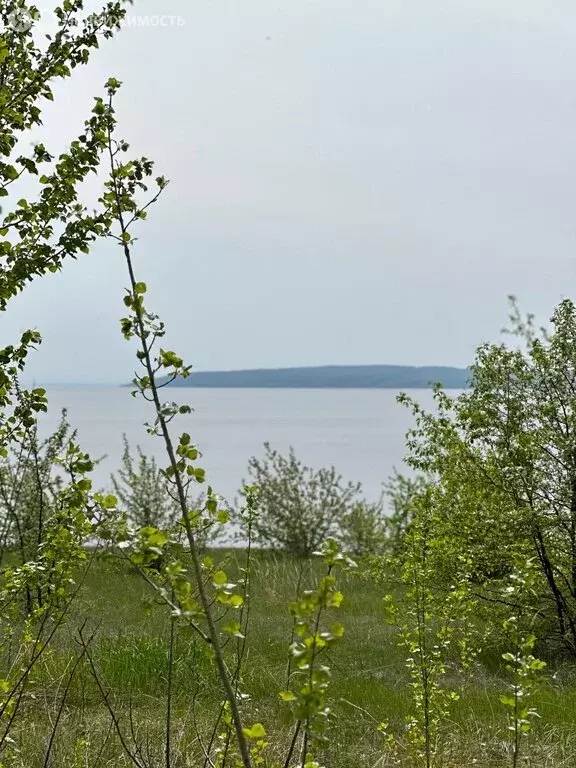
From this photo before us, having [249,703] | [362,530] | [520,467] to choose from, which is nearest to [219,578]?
[249,703]

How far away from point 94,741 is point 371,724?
1687mm

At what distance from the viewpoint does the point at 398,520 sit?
43.6 feet

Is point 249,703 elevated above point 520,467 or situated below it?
below

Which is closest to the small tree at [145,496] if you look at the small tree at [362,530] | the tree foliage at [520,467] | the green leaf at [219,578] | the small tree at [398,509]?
the small tree at [362,530]

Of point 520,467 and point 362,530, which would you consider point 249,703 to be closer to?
point 520,467

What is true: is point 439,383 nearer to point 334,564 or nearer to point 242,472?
point 334,564

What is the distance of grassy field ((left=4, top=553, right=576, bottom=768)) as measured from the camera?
3.84m

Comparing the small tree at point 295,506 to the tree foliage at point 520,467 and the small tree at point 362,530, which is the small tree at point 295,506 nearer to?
the small tree at point 362,530

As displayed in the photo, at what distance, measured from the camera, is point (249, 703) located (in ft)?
16.0

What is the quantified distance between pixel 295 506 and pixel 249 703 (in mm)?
8675

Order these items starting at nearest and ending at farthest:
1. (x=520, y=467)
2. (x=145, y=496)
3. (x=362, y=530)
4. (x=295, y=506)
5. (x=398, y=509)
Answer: (x=520, y=467) < (x=145, y=496) < (x=295, y=506) < (x=398, y=509) < (x=362, y=530)

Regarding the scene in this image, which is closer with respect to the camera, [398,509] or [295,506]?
[295,506]

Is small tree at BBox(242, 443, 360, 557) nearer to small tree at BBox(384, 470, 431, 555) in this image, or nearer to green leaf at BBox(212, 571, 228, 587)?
small tree at BBox(384, 470, 431, 555)

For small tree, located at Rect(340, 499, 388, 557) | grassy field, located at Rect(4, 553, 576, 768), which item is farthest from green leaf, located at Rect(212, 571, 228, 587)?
small tree, located at Rect(340, 499, 388, 557)
